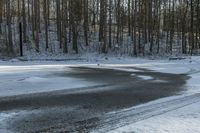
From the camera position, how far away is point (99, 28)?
5344 centimetres

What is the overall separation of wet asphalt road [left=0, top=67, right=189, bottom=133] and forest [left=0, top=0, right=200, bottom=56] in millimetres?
27172

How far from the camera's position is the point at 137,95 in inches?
512

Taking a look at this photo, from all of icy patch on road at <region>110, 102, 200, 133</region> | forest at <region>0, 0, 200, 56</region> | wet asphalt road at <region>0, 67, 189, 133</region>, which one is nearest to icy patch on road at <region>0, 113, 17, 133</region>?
wet asphalt road at <region>0, 67, 189, 133</region>

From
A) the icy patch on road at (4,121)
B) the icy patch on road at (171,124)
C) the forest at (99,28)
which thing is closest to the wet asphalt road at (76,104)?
the icy patch on road at (4,121)

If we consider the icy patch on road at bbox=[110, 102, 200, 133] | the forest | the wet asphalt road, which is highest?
the forest

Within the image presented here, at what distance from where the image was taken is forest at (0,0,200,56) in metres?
47.0

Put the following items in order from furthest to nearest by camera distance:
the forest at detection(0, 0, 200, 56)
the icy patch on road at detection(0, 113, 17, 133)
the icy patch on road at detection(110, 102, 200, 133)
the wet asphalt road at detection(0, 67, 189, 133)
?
the forest at detection(0, 0, 200, 56)
the wet asphalt road at detection(0, 67, 189, 133)
the icy patch on road at detection(110, 102, 200, 133)
the icy patch on road at detection(0, 113, 17, 133)

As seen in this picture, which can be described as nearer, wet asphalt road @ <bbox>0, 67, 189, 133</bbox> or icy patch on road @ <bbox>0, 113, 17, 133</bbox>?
icy patch on road @ <bbox>0, 113, 17, 133</bbox>

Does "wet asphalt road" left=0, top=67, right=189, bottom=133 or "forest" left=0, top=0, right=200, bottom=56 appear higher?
"forest" left=0, top=0, right=200, bottom=56

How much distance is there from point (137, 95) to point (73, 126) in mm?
4996

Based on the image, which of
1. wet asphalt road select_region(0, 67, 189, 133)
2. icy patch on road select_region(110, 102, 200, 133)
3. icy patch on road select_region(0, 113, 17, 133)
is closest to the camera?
icy patch on road select_region(0, 113, 17, 133)

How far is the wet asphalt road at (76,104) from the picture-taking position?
8.41 meters

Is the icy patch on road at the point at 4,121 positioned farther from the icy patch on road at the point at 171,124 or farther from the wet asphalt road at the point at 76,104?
the icy patch on road at the point at 171,124

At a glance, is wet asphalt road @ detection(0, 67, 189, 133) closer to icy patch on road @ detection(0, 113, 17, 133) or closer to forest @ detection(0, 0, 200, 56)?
icy patch on road @ detection(0, 113, 17, 133)
